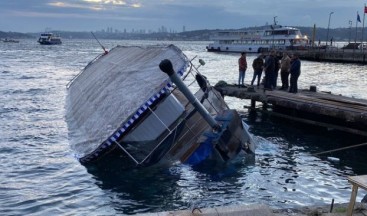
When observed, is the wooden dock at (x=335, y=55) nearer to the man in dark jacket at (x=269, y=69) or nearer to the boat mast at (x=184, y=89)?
the man in dark jacket at (x=269, y=69)

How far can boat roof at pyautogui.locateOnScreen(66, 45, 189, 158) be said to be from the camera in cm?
1527

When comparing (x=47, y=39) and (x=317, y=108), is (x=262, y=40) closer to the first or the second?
(x=317, y=108)

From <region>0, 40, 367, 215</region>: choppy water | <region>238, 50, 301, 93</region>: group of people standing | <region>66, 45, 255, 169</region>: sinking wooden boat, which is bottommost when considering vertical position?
<region>0, 40, 367, 215</region>: choppy water

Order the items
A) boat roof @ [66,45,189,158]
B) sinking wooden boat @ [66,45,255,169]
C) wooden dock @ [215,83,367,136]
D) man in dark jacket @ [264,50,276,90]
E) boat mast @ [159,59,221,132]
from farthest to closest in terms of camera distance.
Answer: man in dark jacket @ [264,50,276,90] < wooden dock @ [215,83,367,136] < boat roof @ [66,45,189,158] < sinking wooden boat @ [66,45,255,169] < boat mast @ [159,59,221,132]

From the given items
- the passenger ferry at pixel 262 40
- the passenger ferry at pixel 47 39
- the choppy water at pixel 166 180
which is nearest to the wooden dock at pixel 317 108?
the choppy water at pixel 166 180

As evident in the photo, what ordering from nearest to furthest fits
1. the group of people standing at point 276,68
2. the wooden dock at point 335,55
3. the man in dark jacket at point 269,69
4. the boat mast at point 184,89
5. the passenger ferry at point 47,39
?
the boat mast at point 184,89, the group of people standing at point 276,68, the man in dark jacket at point 269,69, the wooden dock at point 335,55, the passenger ferry at point 47,39

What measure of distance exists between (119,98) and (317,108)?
30.6ft

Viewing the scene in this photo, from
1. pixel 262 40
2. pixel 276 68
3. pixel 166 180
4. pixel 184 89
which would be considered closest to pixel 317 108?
pixel 276 68

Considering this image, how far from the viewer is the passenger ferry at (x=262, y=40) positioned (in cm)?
10138

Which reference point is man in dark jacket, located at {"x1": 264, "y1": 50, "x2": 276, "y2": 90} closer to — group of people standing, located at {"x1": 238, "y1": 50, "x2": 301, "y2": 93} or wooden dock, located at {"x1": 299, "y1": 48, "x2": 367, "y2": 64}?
group of people standing, located at {"x1": 238, "y1": 50, "x2": 301, "y2": 93}

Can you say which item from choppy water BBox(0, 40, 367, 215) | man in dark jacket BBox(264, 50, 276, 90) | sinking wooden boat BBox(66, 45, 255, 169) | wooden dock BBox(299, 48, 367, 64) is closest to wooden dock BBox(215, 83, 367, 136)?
man in dark jacket BBox(264, 50, 276, 90)

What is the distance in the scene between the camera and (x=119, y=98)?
1798cm

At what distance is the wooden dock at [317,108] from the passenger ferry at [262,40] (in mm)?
69877

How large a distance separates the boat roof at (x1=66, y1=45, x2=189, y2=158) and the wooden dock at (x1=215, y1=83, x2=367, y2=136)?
6.95m
